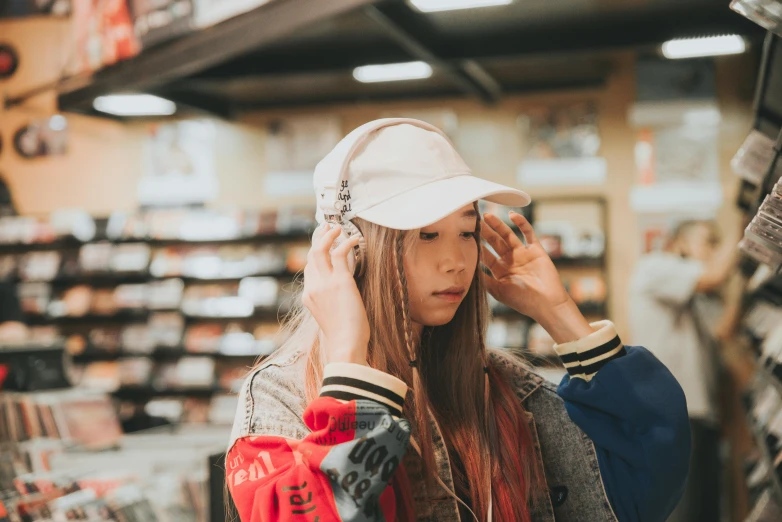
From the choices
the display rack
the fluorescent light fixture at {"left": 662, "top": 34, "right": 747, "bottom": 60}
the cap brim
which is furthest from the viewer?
the fluorescent light fixture at {"left": 662, "top": 34, "right": 747, "bottom": 60}

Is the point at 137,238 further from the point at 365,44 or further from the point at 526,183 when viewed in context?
the point at 526,183

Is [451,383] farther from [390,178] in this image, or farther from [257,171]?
[257,171]

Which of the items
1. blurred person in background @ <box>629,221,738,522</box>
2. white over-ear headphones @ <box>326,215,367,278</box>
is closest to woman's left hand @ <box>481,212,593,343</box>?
white over-ear headphones @ <box>326,215,367,278</box>

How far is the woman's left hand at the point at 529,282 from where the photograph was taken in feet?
4.93

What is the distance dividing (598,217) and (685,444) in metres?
4.98

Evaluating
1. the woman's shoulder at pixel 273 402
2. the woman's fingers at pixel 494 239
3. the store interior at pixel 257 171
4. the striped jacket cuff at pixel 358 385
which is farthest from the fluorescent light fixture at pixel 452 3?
the striped jacket cuff at pixel 358 385

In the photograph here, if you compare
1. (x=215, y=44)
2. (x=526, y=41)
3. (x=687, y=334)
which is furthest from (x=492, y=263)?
(x=526, y=41)

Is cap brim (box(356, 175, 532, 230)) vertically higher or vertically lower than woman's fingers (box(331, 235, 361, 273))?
higher

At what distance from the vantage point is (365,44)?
5188mm

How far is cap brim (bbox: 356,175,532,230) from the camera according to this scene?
1.20 meters

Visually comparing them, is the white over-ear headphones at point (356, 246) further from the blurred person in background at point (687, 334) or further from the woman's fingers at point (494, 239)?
the blurred person in background at point (687, 334)

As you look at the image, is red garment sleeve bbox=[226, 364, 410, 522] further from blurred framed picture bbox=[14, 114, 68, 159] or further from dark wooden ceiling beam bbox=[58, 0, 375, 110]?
blurred framed picture bbox=[14, 114, 68, 159]

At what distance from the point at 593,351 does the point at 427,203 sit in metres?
0.48

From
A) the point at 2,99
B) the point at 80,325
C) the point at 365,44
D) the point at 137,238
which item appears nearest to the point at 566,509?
the point at 365,44
